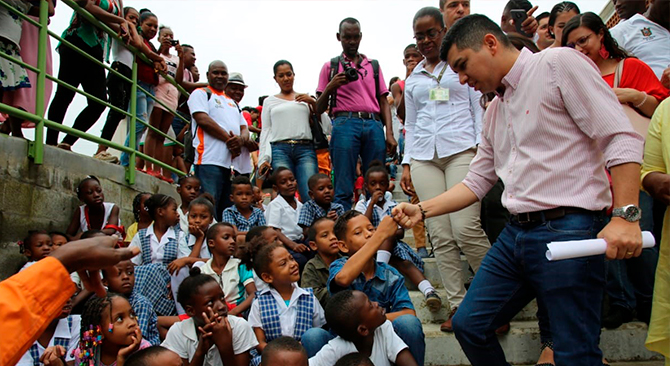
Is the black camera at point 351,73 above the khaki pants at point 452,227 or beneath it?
above

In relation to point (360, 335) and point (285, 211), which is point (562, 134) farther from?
point (285, 211)

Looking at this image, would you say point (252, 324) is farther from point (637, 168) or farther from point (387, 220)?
point (637, 168)

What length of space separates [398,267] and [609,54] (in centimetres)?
208

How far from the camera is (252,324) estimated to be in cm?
334

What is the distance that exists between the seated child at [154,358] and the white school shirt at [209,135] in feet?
9.84

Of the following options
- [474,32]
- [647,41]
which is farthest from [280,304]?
[647,41]

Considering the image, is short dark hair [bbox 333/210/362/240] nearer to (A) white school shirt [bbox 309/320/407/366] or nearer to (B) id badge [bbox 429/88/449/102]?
(A) white school shirt [bbox 309/320/407/366]

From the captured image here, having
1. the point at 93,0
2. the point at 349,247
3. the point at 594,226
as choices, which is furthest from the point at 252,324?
the point at 93,0

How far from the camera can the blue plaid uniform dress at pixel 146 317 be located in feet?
11.6

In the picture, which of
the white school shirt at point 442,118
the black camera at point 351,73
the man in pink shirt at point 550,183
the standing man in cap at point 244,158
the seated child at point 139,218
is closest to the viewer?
the man in pink shirt at point 550,183

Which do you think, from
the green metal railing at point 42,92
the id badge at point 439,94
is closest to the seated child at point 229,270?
the green metal railing at point 42,92

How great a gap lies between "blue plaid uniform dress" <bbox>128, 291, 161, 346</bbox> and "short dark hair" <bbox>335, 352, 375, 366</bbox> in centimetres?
147

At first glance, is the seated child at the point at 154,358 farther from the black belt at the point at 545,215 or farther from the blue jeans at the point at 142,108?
the blue jeans at the point at 142,108

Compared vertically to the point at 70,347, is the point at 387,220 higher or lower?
higher
